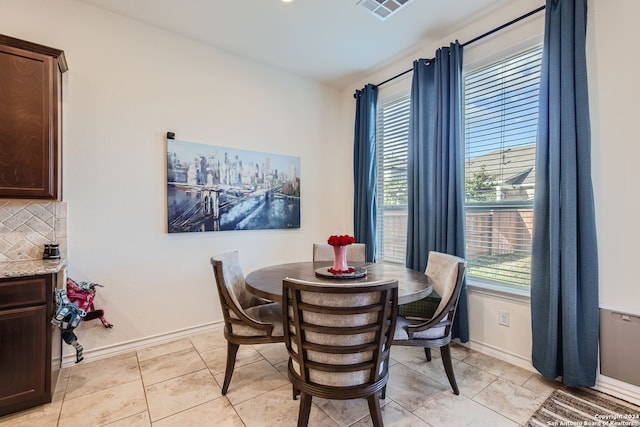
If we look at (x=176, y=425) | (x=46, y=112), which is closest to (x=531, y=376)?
(x=176, y=425)

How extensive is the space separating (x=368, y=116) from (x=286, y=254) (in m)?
2.02

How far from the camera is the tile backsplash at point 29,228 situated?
2244 millimetres

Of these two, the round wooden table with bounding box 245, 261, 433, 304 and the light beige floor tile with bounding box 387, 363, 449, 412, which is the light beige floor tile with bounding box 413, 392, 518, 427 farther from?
the round wooden table with bounding box 245, 261, 433, 304

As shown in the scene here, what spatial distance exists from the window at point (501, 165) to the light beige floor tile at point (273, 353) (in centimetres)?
184

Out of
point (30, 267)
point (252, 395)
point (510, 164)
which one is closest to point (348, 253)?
point (252, 395)

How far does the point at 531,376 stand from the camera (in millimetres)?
2275

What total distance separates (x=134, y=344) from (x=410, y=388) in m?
2.43

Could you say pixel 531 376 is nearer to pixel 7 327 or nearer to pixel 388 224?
pixel 388 224

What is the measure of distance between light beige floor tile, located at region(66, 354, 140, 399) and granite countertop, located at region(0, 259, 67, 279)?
2.84 feet

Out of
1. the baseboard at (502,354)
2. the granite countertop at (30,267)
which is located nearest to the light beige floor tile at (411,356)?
the baseboard at (502,354)

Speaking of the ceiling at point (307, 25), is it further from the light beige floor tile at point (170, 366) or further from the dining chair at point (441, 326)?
the light beige floor tile at point (170, 366)

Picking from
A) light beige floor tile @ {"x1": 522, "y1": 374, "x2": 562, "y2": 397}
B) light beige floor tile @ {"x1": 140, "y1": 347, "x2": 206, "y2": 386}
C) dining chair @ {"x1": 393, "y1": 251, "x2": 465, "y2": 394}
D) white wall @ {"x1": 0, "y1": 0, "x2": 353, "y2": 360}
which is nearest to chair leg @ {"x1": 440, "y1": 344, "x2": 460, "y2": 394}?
dining chair @ {"x1": 393, "y1": 251, "x2": 465, "y2": 394}

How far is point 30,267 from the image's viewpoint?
1.99 m

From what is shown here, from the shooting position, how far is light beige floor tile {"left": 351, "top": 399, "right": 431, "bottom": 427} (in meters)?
1.76
